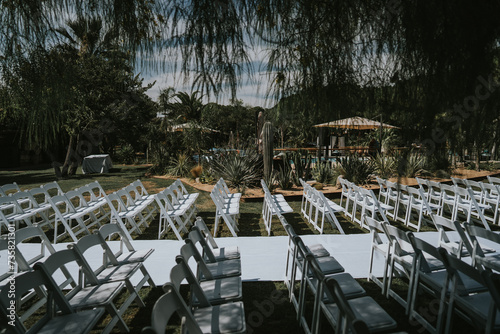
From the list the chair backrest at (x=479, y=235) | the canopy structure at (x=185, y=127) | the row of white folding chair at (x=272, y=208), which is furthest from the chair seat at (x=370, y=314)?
the canopy structure at (x=185, y=127)

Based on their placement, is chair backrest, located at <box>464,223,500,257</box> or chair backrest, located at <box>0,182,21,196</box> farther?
chair backrest, located at <box>0,182,21,196</box>

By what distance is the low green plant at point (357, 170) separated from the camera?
1045 cm

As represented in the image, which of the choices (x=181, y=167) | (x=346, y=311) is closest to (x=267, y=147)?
(x=181, y=167)

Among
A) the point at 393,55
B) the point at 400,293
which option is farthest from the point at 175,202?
the point at 393,55

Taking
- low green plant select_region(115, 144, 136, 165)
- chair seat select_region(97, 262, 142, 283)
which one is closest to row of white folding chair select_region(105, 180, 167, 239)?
chair seat select_region(97, 262, 142, 283)

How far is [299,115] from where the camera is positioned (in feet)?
7.09

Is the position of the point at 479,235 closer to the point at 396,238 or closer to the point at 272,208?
the point at 396,238

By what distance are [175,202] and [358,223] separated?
12.4 ft

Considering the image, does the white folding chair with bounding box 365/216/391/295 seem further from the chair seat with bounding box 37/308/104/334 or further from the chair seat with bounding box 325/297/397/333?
the chair seat with bounding box 37/308/104/334

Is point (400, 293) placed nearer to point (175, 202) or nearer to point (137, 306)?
point (137, 306)

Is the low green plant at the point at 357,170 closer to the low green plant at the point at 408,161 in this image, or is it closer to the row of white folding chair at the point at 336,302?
the row of white folding chair at the point at 336,302

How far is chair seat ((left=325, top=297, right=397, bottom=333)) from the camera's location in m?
2.20

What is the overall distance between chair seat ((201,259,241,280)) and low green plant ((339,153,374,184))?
772cm

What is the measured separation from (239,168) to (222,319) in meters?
7.76
